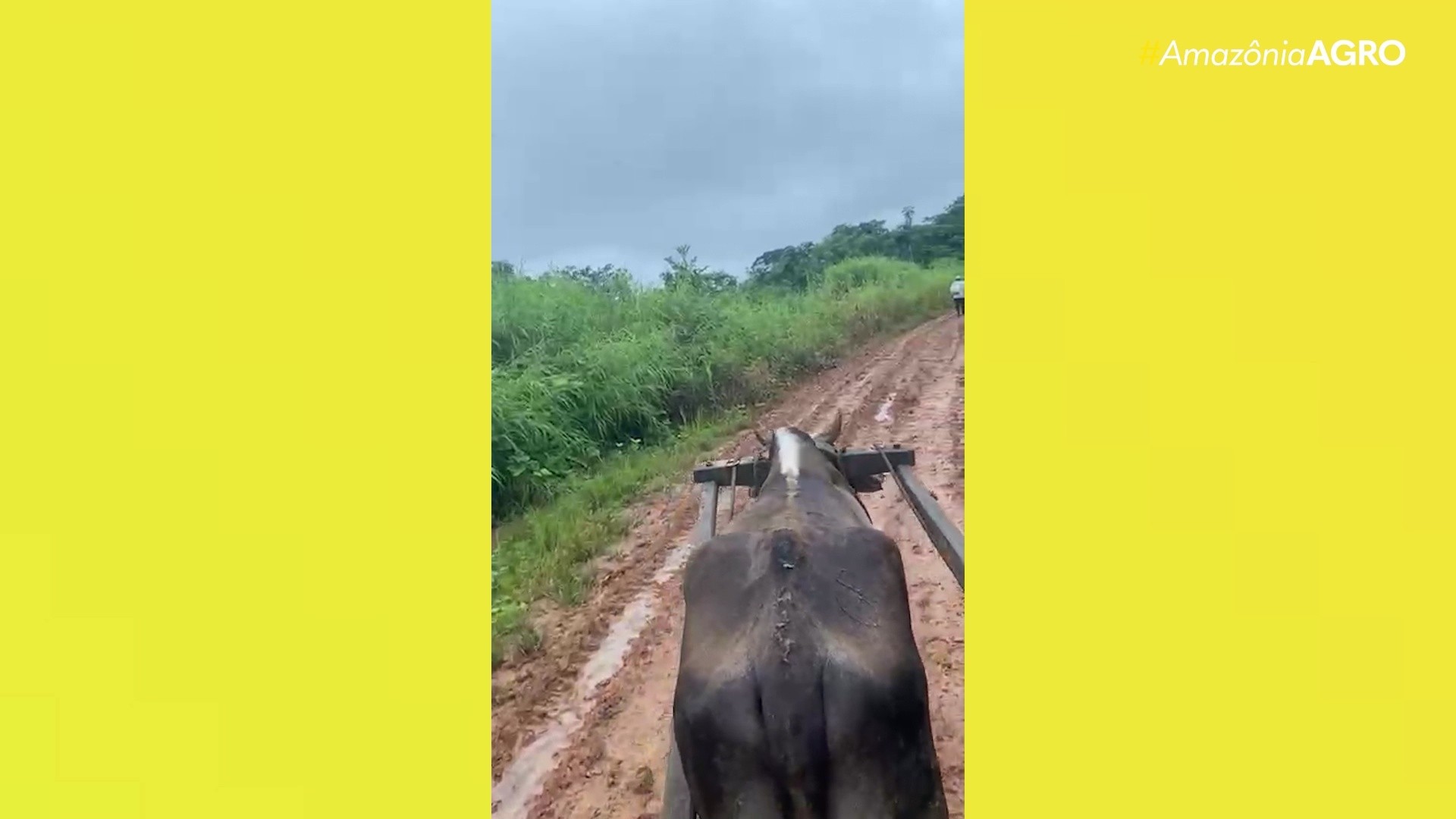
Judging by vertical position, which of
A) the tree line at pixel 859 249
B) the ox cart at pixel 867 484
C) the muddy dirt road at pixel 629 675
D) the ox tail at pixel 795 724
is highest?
the tree line at pixel 859 249

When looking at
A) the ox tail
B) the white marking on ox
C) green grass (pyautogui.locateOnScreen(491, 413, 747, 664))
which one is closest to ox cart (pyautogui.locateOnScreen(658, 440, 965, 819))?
the white marking on ox

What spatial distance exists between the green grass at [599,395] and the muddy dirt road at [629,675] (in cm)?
26

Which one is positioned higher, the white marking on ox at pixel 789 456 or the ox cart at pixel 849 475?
the white marking on ox at pixel 789 456

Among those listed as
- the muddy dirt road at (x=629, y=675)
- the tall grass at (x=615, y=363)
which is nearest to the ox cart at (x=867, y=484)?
the muddy dirt road at (x=629, y=675)

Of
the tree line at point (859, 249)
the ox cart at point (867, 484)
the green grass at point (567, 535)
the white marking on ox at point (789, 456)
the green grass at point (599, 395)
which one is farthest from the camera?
the tree line at point (859, 249)

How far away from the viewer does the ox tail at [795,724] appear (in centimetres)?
207

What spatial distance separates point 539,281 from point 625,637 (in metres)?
7.07

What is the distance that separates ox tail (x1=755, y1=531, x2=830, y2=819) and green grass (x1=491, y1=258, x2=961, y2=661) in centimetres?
278

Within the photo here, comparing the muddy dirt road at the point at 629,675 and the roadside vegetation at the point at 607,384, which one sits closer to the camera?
the muddy dirt road at the point at 629,675

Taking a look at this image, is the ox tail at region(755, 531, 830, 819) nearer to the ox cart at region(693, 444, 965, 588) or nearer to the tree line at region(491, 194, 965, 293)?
the ox cart at region(693, 444, 965, 588)

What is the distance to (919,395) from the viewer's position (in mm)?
9273

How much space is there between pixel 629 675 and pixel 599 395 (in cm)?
435

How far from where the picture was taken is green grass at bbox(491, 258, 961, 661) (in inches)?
227

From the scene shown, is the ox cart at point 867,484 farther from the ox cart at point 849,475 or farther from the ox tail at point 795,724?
the ox tail at point 795,724
